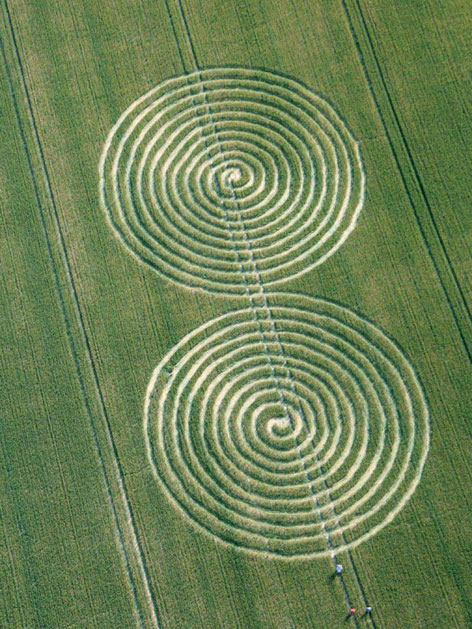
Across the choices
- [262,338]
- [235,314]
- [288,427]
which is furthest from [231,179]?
[288,427]

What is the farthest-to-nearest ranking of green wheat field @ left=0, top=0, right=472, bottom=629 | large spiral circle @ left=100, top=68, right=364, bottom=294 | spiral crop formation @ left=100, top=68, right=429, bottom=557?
large spiral circle @ left=100, top=68, right=364, bottom=294 < spiral crop formation @ left=100, top=68, right=429, bottom=557 < green wheat field @ left=0, top=0, right=472, bottom=629

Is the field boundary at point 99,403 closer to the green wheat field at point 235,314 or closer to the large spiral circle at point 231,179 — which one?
the green wheat field at point 235,314

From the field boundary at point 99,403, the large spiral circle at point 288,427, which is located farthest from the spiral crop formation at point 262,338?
the field boundary at point 99,403

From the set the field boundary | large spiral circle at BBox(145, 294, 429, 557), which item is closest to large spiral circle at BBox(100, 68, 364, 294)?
large spiral circle at BBox(145, 294, 429, 557)

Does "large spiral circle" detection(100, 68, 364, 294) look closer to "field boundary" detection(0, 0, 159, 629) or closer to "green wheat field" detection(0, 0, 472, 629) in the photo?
"green wheat field" detection(0, 0, 472, 629)

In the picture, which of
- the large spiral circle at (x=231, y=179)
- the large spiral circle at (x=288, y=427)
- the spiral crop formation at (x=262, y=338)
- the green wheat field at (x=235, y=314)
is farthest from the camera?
the large spiral circle at (x=231, y=179)

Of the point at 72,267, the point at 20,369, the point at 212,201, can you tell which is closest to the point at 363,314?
the point at 212,201
